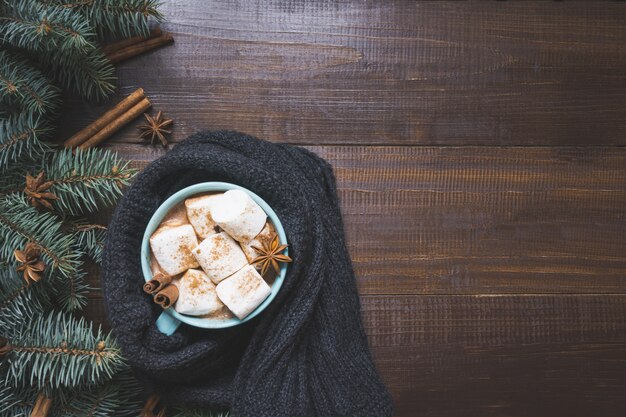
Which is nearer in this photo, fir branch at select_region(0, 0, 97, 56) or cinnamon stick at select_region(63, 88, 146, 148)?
fir branch at select_region(0, 0, 97, 56)

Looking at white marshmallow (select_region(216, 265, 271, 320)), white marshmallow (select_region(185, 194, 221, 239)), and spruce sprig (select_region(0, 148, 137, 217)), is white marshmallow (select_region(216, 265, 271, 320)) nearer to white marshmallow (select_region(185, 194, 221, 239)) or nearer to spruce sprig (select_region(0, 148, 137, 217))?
white marshmallow (select_region(185, 194, 221, 239))

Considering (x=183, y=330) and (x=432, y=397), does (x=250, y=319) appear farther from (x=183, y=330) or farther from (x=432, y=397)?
(x=432, y=397)

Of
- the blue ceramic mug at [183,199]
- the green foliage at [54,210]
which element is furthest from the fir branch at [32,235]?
the blue ceramic mug at [183,199]

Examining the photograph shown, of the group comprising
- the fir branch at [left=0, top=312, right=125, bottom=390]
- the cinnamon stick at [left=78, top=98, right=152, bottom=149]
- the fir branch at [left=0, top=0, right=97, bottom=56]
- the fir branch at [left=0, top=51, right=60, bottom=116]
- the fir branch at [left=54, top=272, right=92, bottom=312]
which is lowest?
the fir branch at [left=0, top=312, right=125, bottom=390]

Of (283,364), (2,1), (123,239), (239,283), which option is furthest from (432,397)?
(2,1)

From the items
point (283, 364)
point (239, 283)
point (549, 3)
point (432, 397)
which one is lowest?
point (432, 397)

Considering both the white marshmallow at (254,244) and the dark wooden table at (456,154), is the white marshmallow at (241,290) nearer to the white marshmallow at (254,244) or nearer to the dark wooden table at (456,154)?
the white marshmallow at (254,244)

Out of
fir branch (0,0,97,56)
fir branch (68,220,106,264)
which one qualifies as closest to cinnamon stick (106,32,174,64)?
fir branch (0,0,97,56)
